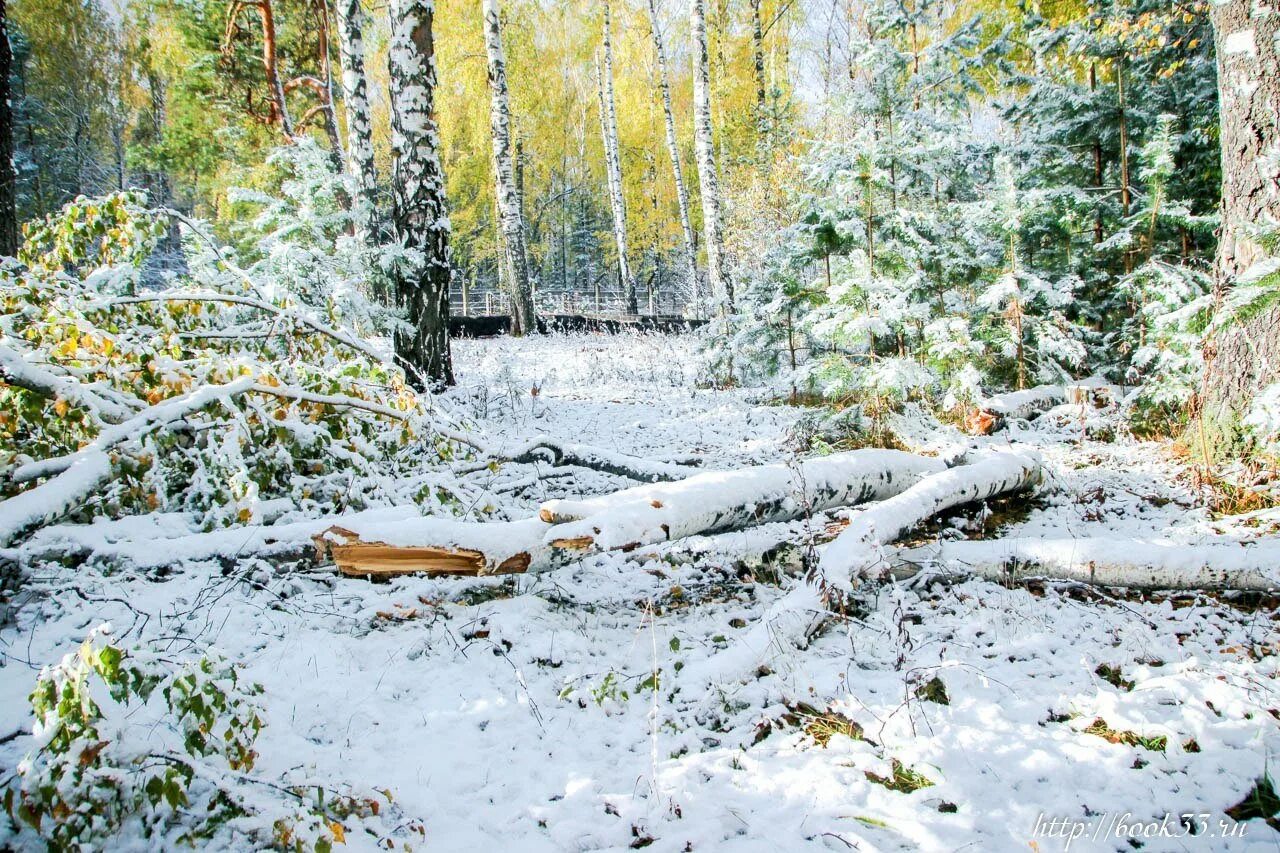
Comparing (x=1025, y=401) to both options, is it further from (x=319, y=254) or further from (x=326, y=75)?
(x=326, y=75)

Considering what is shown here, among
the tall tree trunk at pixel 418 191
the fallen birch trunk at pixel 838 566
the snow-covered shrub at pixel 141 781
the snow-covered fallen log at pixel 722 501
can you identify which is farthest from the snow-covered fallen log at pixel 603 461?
the tall tree trunk at pixel 418 191

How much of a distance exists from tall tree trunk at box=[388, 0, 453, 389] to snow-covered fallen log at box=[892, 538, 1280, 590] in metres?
5.21

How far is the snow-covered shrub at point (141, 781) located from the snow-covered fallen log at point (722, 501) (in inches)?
51.1

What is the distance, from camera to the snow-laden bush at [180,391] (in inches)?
106

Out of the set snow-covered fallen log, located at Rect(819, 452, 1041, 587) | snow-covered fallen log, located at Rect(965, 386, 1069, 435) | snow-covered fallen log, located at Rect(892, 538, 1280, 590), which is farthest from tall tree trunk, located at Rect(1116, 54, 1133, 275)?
snow-covered fallen log, located at Rect(892, 538, 1280, 590)

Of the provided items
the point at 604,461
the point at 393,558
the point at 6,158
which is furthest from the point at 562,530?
the point at 6,158

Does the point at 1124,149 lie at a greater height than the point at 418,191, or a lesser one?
lesser

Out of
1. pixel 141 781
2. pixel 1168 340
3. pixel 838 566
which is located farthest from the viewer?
pixel 1168 340

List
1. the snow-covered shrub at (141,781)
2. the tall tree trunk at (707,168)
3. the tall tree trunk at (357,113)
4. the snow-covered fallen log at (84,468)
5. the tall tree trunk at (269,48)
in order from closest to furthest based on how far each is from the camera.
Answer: the snow-covered shrub at (141,781) → the snow-covered fallen log at (84,468) → the tall tree trunk at (357,113) → the tall tree trunk at (707,168) → the tall tree trunk at (269,48)

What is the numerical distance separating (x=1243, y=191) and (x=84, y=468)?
6.88 metres

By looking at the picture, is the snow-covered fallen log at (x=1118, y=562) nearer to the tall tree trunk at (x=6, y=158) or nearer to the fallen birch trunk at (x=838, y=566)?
the fallen birch trunk at (x=838, y=566)

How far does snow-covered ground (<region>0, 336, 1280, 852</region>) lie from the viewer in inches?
68.8

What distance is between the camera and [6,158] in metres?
5.43

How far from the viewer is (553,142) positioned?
93.9ft
